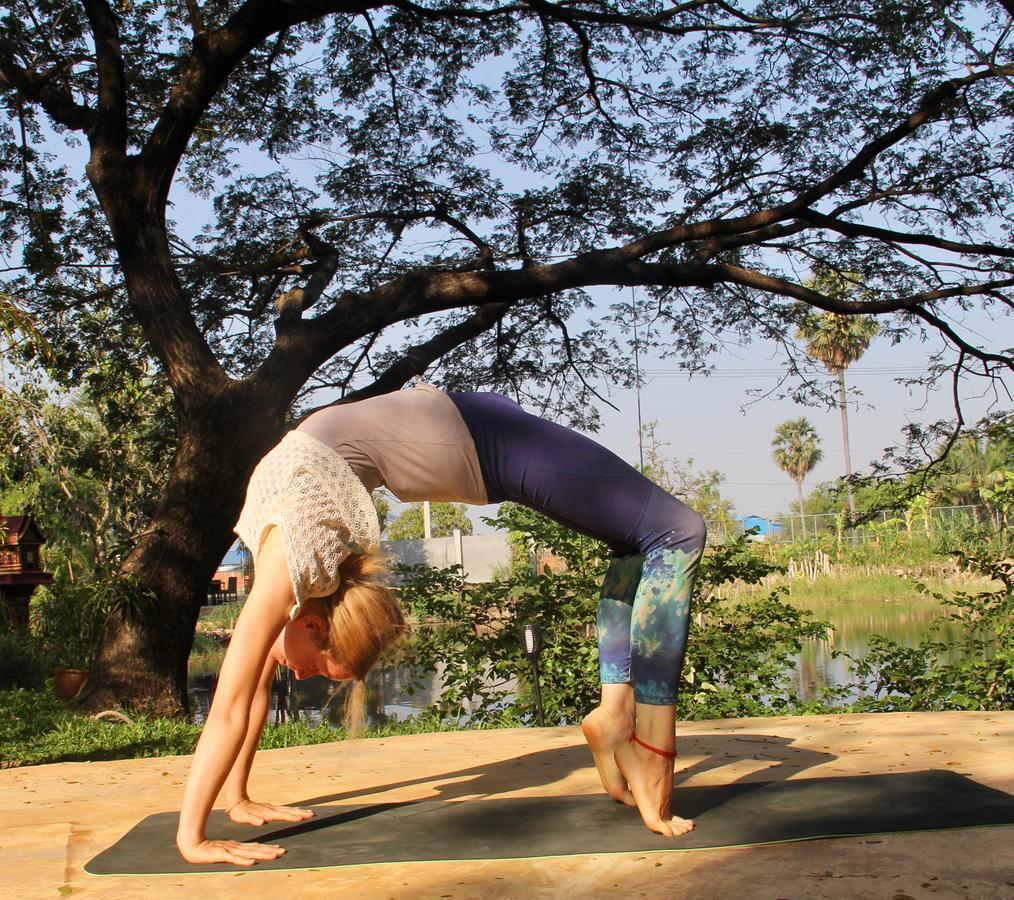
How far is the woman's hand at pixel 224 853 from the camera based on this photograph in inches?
79.7

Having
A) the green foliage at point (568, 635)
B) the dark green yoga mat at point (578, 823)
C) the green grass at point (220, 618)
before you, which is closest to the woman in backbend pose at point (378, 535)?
the dark green yoga mat at point (578, 823)

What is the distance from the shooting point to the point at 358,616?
2.14 m

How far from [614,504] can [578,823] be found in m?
0.76

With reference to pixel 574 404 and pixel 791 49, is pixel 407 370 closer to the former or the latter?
pixel 574 404

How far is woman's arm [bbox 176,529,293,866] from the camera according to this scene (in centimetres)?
199

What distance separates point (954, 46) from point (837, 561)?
13857 millimetres

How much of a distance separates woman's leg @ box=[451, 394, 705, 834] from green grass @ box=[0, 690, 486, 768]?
288 cm

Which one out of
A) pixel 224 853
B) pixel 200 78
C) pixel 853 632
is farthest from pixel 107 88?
pixel 853 632

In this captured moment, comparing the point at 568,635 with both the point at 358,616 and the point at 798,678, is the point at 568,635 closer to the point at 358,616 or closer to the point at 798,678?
the point at 358,616

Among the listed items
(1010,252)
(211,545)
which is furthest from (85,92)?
(1010,252)

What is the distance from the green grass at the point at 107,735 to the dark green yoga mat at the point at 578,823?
2.38m

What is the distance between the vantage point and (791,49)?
24.5 feet

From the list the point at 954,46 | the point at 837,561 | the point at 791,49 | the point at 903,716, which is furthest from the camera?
the point at 837,561

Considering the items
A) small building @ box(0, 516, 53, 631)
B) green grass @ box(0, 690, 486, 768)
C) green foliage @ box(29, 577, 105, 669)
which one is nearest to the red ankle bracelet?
green grass @ box(0, 690, 486, 768)
